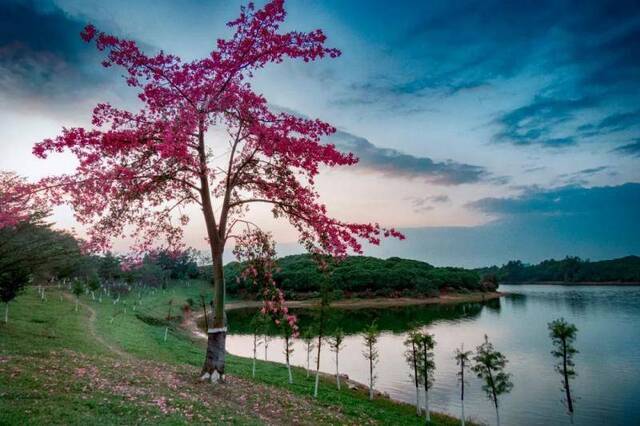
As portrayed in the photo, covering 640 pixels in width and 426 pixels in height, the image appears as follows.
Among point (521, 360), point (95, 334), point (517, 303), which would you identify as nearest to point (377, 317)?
point (521, 360)

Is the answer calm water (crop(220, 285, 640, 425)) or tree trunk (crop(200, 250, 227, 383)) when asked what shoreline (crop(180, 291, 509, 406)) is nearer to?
calm water (crop(220, 285, 640, 425))

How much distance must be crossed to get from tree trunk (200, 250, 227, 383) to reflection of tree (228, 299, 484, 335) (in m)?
56.3

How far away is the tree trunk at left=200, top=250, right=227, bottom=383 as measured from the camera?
1695 centimetres

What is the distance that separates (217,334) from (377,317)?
87.7 m

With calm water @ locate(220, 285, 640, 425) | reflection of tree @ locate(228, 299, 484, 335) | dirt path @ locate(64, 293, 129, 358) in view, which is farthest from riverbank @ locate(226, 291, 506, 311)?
dirt path @ locate(64, 293, 129, 358)

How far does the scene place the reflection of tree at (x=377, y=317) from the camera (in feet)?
267

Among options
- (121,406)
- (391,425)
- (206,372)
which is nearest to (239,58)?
(121,406)

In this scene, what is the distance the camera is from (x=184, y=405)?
13359 millimetres

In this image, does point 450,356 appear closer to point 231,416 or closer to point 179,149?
point 231,416

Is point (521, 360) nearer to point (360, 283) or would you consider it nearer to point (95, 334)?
point (95, 334)

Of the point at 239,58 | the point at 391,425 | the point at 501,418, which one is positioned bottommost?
the point at 501,418

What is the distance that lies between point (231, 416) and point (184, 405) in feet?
5.49

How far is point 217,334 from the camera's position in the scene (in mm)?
16922

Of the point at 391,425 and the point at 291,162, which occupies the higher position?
the point at 291,162
